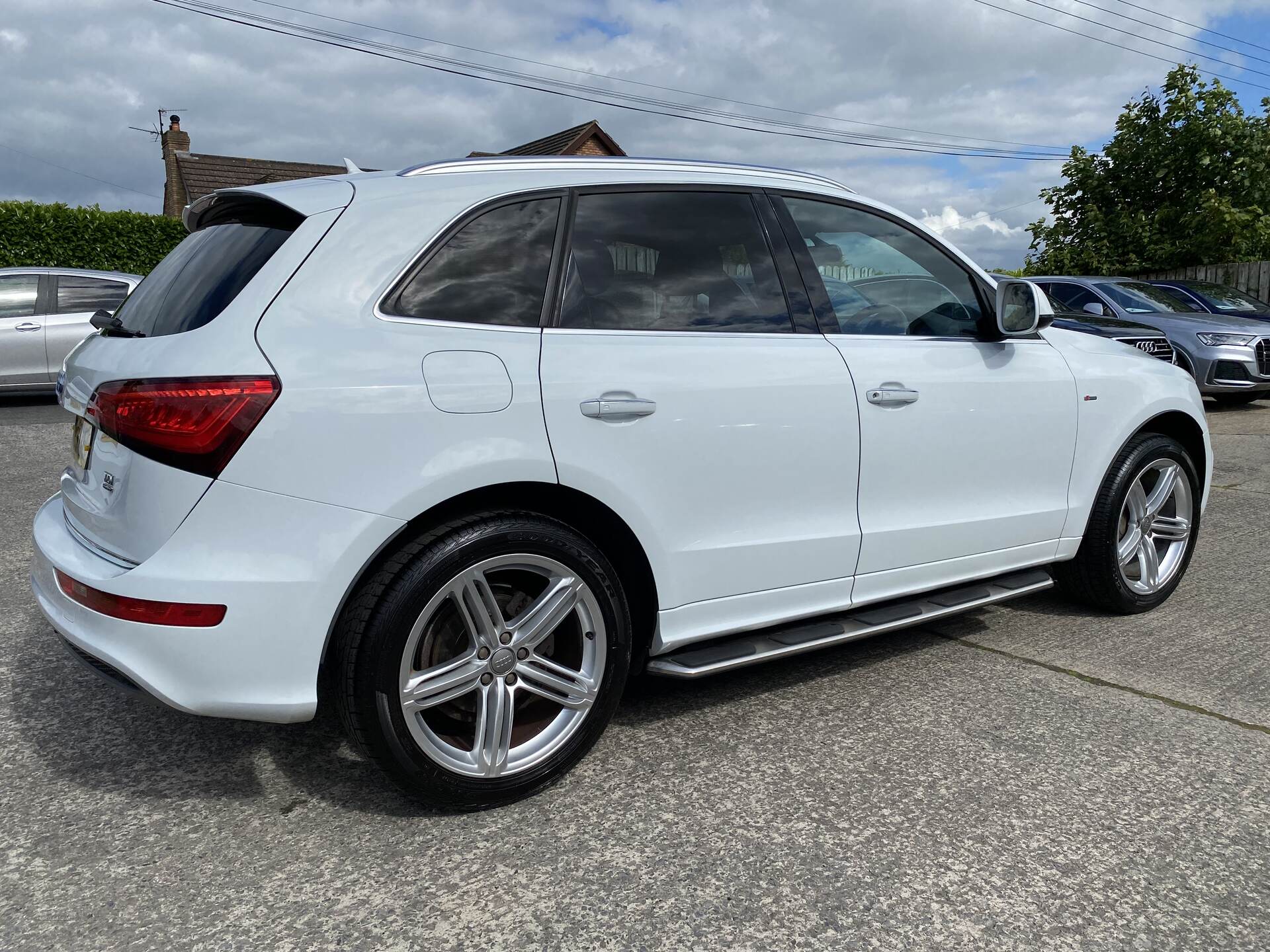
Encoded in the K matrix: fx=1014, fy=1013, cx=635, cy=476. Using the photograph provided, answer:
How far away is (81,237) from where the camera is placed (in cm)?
1791

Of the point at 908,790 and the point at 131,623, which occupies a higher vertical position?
the point at 131,623

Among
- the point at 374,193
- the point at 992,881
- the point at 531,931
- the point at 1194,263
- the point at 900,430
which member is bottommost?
the point at 531,931

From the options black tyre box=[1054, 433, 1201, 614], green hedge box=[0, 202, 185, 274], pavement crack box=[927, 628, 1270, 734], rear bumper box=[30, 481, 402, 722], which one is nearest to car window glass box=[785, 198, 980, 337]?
black tyre box=[1054, 433, 1201, 614]

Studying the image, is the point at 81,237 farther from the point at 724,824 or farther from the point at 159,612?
the point at 724,824

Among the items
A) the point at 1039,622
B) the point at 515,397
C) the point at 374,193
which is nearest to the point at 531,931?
the point at 515,397

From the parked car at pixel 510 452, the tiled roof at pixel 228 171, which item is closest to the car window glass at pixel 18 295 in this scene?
the parked car at pixel 510 452

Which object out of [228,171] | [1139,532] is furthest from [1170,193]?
[228,171]

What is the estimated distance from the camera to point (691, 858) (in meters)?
2.53

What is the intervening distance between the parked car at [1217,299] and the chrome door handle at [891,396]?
11653mm

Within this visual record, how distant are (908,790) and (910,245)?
1993 millimetres

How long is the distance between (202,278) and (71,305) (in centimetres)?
1073

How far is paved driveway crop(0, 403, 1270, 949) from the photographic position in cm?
228

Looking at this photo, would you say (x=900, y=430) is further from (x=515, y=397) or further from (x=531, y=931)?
(x=531, y=931)

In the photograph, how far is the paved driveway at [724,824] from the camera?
2.28 metres
